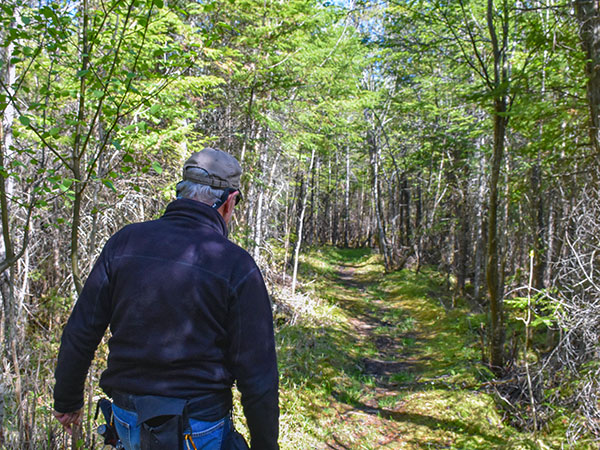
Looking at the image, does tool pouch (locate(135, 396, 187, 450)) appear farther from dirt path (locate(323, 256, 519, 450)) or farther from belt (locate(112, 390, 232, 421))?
dirt path (locate(323, 256, 519, 450))

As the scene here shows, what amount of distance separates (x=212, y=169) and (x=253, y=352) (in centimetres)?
88

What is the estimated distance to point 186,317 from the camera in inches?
67.4

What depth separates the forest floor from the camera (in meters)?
5.25

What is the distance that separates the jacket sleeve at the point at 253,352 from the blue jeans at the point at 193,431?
0.14m

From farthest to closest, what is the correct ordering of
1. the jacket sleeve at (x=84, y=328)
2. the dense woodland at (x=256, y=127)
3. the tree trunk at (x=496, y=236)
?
the tree trunk at (x=496, y=236) → the dense woodland at (x=256, y=127) → the jacket sleeve at (x=84, y=328)

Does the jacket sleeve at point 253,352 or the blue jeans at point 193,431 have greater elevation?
the jacket sleeve at point 253,352

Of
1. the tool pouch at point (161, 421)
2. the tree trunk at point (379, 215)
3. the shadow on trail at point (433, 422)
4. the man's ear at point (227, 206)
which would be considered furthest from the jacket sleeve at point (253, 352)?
the tree trunk at point (379, 215)

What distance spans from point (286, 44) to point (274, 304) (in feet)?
19.0

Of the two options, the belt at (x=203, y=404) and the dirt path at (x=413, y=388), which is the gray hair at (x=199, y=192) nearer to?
the belt at (x=203, y=404)

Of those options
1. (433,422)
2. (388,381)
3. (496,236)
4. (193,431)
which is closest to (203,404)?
(193,431)

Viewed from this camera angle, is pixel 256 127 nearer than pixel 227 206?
No

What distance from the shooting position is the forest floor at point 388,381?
5254mm

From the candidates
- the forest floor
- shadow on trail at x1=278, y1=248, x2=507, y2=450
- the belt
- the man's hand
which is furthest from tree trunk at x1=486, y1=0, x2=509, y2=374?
the man's hand

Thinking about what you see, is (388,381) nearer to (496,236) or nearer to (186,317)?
(496,236)
